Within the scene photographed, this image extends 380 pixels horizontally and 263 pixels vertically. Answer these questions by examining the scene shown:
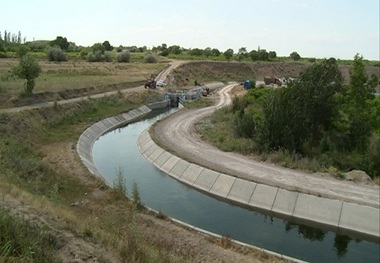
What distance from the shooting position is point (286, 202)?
23.8 m

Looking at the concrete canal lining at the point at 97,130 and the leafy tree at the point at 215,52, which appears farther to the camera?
the leafy tree at the point at 215,52

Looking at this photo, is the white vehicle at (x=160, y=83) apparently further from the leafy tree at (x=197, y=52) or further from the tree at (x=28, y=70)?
the leafy tree at (x=197, y=52)

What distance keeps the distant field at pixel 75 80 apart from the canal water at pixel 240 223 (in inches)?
764

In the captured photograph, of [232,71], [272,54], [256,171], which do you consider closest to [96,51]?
[232,71]

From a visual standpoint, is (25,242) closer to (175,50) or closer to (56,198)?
(56,198)

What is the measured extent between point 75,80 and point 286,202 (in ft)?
154

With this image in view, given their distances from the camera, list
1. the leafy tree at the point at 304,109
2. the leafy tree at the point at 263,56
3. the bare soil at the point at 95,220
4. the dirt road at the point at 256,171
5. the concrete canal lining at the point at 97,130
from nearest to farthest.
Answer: the bare soil at the point at 95,220, the dirt road at the point at 256,171, the concrete canal lining at the point at 97,130, the leafy tree at the point at 304,109, the leafy tree at the point at 263,56

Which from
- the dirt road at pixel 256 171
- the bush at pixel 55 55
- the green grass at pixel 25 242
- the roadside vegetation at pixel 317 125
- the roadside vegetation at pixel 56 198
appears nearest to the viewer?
the green grass at pixel 25 242

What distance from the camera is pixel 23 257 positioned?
30.2 feet

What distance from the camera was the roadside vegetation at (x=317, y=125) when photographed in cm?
3041

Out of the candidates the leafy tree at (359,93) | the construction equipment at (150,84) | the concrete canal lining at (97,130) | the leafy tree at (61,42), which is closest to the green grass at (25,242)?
the concrete canal lining at (97,130)

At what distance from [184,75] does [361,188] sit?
72020 mm

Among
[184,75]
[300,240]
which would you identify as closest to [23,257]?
[300,240]

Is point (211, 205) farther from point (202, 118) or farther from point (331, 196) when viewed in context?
point (202, 118)
